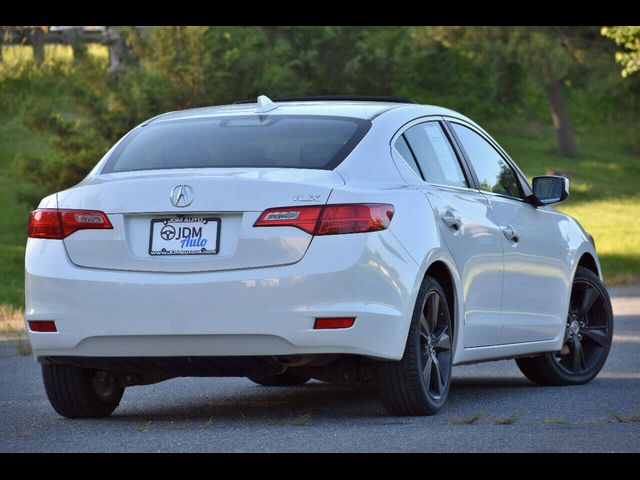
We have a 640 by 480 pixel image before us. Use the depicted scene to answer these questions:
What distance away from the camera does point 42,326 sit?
7734 mm

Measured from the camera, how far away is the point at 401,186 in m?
7.88

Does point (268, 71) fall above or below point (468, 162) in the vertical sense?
below

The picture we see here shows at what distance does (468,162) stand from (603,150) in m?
Result: 53.3

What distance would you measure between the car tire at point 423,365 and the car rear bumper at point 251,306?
173 millimetres

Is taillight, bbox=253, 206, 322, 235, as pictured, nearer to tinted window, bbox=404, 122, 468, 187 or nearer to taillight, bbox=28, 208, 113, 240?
taillight, bbox=28, 208, 113, 240

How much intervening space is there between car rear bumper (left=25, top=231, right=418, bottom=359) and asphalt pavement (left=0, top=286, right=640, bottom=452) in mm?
408

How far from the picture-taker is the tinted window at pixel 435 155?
8.45m

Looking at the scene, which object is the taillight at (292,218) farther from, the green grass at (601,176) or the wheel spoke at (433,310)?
the green grass at (601,176)

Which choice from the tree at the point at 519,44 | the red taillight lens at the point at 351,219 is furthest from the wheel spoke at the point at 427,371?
the tree at the point at 519,44

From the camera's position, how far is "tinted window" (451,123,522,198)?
9234 mm
